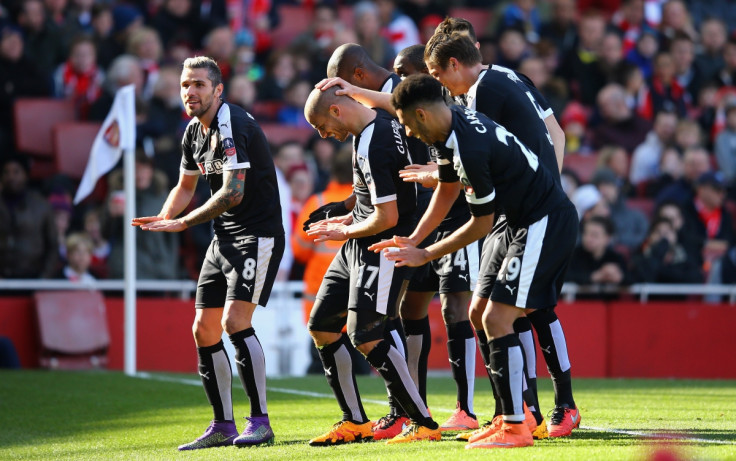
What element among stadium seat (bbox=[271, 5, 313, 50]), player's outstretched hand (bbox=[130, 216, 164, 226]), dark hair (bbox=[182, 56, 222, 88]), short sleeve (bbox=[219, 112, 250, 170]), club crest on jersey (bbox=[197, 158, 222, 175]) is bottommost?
player's outstretched hand (bbox=[130, 216, 164, 226])

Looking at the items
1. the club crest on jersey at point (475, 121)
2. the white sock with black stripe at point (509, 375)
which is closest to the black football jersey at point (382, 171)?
the club crest on jersey at point (475, 121)

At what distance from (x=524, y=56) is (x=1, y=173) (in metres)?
8.00

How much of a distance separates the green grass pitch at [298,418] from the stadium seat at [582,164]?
4.62 m

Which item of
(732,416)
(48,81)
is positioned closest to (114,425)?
(732,416)

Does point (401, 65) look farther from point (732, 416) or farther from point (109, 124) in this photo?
point (109, 124)

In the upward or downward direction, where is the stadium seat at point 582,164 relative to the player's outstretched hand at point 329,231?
upward

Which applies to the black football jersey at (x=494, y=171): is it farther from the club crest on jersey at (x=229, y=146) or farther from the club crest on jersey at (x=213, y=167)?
the club crest on jersey at (x=213, y=167)

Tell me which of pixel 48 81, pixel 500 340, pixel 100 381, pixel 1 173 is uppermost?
pixel 48 81

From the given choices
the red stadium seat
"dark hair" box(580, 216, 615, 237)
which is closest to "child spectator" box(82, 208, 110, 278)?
the red stadium seat

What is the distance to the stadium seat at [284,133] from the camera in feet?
50.5

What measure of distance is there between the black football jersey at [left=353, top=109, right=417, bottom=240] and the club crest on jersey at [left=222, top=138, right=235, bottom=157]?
82 cm

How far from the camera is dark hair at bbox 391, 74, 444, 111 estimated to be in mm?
6051

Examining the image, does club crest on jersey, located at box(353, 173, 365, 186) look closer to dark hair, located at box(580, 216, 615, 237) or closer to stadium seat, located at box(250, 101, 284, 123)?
dark hair, located at box(580, 216, 615, 237)

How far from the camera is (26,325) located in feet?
41.6
